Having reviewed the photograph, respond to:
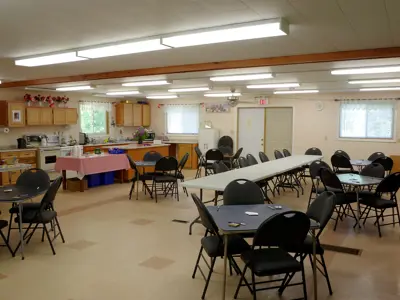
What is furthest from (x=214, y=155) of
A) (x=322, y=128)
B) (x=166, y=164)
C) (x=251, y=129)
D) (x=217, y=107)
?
(x=322, y=128)

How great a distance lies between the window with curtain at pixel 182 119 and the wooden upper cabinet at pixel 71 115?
3.45m

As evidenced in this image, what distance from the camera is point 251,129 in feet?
37.0

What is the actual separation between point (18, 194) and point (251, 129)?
813 cm

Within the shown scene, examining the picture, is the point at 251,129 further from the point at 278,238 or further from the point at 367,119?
the point at 278,238

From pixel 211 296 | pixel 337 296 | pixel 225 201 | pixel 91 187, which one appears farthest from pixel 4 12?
pixel 91 187

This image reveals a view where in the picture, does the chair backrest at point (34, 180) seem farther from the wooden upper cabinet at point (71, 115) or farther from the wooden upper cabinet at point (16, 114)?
the wooden upper cabinet at point (71, 115)

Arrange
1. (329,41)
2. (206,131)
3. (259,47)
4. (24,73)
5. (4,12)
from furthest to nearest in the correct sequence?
(206,131) → (24,73) → (259,47) → (329,41) → (4,12)

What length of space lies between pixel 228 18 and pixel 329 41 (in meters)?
1.47

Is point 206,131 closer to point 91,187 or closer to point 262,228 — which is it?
point 91,187

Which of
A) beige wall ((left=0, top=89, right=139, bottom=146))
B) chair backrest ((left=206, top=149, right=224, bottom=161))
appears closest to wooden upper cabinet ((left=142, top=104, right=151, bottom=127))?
beige wall ((left=0, top=89, right=139, bottom=146))

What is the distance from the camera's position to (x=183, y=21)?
320cm

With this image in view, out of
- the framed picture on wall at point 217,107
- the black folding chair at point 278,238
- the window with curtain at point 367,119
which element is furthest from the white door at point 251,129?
the black folding chair at point 278,238

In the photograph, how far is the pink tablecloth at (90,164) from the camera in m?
7.35

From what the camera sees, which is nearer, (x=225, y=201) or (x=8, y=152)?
(x=225, y=201)
